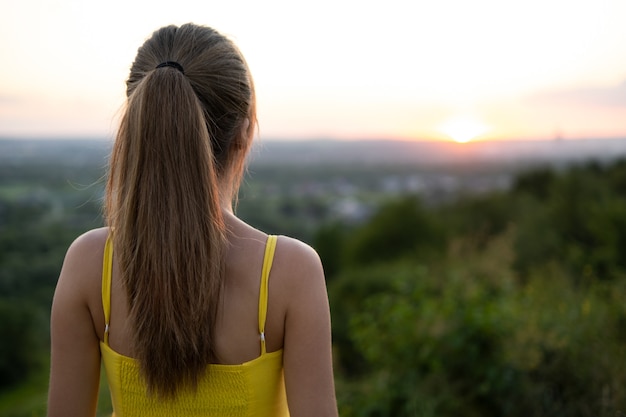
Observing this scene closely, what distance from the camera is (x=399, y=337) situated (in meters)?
4.19

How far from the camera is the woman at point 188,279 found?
1241 mm

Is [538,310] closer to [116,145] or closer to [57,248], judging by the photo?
[116,145]

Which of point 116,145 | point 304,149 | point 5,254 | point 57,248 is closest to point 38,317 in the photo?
point 57,248

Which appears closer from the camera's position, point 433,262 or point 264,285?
point 264,285

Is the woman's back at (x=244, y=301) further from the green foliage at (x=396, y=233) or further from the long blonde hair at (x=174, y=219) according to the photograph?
the green foliage at (x=396, y=233)

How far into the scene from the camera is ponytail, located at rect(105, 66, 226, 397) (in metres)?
1.24

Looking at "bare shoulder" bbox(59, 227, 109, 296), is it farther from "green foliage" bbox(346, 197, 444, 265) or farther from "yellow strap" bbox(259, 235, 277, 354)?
"green foliage" bbox(346, 197, 444, 265)

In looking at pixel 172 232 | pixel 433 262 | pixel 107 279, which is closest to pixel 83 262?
pixel 107 279

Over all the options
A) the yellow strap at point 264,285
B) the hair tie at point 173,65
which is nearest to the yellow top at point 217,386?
the yellow strap at point 264,285

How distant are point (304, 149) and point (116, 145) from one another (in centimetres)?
3542

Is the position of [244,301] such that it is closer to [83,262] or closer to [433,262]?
[83,262]

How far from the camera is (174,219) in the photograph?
48.8 inches

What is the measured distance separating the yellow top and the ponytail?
0.06 meters

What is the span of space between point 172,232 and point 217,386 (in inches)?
14.8
